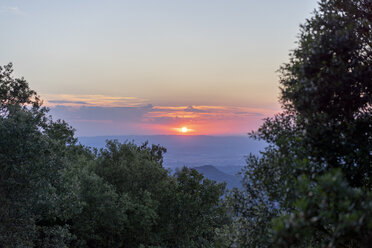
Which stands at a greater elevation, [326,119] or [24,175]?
[326,119]

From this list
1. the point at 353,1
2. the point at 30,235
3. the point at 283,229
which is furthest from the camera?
the point at 30,235

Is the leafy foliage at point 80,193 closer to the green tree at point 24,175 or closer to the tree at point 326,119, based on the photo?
the green tree at point 24,175

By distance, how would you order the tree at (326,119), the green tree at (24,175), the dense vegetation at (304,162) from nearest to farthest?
the dense vegetation at (304,162) → the tree at (326,119) → the green tree at (24,175)

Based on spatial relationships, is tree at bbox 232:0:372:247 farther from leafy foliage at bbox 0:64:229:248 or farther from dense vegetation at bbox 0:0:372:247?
leafy foliage at bbox 0:64:229:248

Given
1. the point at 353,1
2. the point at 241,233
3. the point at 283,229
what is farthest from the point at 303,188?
the point at 353,1

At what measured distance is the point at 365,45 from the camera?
13922 mm

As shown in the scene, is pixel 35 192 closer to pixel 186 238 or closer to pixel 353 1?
pixel 353 1

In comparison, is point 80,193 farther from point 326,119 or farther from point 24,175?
point 326,119

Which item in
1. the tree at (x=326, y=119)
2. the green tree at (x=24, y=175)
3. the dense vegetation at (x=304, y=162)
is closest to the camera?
the dense vegetation at (x=304, y=162)

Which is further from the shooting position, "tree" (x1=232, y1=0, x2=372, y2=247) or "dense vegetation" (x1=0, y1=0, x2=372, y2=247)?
"tree" (x1=232, y1=0, x2=372, y2=247)

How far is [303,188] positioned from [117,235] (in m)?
32.0

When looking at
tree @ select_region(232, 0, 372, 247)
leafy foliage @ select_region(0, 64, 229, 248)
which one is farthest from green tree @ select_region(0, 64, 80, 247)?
tree @ select_region(232, 0, 372, 247)

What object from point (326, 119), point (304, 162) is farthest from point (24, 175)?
point (326, 119)

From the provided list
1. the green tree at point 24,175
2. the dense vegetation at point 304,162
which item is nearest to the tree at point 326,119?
the dense vegetation at point 304,162
